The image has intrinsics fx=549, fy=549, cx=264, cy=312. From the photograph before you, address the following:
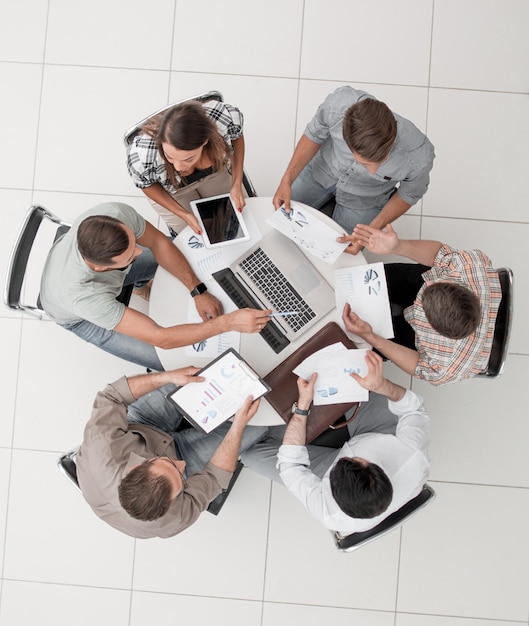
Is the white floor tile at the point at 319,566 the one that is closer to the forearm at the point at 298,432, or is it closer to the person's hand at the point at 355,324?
the forearm at the point at 298,432

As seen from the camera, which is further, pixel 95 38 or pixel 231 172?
pixel 95 38

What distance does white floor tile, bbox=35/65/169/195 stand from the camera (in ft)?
9.46

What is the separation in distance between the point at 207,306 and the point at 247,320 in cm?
19

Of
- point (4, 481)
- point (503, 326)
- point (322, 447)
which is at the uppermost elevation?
point (503, 326)

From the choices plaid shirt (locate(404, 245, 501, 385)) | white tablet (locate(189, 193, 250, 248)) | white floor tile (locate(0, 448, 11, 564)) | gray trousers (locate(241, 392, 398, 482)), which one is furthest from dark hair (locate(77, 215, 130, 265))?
white floor tile (locate(0, 448, 11, 564))

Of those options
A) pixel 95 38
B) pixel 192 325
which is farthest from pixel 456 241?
pixel 95 38

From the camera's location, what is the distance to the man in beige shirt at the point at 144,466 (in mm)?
1905

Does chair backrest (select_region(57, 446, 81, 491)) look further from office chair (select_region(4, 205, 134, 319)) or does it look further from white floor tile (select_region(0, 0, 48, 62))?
white floor tile (select_region(0, 0, 48, 62))

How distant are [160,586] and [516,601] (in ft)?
5.76

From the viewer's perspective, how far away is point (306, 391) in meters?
2.02

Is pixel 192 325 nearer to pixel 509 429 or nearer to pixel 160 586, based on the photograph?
pixel 160 586

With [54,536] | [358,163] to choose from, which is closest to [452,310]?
[358,163]

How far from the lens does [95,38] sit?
115 inches

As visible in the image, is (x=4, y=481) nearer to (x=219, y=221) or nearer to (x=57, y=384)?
(x=57, y=384)
